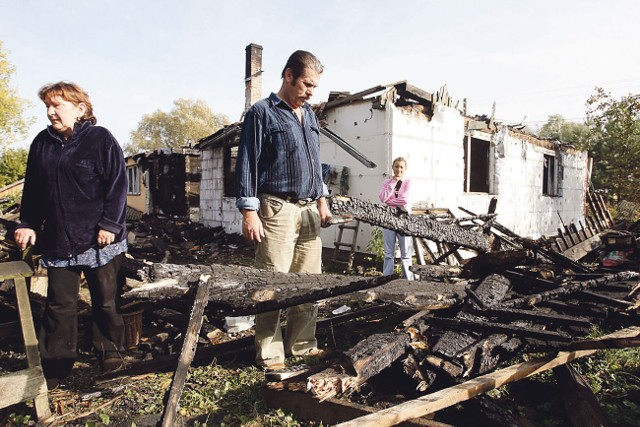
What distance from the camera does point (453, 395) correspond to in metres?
2.02

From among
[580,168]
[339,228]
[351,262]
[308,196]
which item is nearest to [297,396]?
[308,196]

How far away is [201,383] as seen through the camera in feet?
8.85

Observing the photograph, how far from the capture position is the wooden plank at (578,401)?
2.06m

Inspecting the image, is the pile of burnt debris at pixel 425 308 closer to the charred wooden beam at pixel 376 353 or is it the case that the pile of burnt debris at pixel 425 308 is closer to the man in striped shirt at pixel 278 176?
the charred wooden beam at pixel 376 353

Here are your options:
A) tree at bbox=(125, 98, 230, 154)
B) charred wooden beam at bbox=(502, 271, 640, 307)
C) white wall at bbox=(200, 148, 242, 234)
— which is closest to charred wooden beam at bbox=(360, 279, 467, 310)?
charred wooden beam at bbox=(502, 271, 640, 307)

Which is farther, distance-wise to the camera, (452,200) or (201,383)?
(452,200)

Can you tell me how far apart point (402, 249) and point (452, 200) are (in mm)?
3931

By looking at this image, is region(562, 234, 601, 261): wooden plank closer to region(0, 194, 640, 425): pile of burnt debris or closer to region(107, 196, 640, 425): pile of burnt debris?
region(0, 194, 640, 425): pile of burnt debris

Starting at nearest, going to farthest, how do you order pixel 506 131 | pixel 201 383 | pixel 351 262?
pixel 201 383
pixel 351 262
pixel 506 131

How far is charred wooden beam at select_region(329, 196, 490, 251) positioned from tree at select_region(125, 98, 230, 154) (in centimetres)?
4649

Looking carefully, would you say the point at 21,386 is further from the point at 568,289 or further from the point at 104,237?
the point at 568,289

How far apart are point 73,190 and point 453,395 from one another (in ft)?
8.80

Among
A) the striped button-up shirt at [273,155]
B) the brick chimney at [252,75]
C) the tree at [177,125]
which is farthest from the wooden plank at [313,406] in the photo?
the tree at [177,125]

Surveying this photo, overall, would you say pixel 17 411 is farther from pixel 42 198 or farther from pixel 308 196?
pixel 308 196
